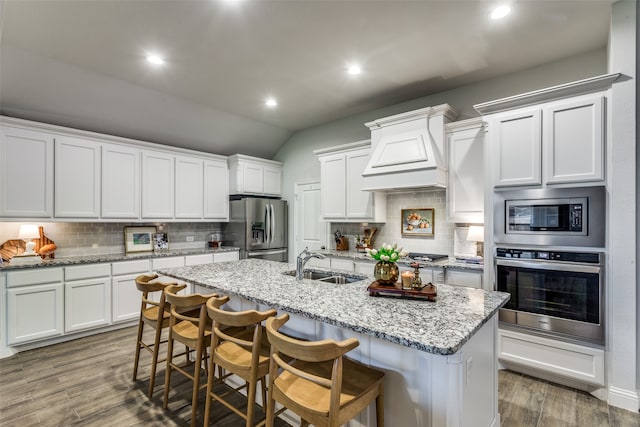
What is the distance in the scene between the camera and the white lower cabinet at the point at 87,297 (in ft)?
→ 11.9

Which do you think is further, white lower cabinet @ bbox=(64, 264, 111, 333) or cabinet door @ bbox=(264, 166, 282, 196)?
cabinet door @ bbox=(264, 166, 282, 196)

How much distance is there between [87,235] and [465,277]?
4.93m

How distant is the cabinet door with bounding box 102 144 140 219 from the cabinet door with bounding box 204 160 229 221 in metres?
1.10

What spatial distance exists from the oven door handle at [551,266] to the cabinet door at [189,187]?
4425mm

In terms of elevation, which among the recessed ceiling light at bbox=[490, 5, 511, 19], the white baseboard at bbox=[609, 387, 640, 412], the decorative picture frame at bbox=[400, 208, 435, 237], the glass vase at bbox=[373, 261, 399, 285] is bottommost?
the white baseboard at bbox=[609, 387, 640, 412]

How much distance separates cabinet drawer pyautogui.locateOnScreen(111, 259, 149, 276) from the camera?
3.99 meters

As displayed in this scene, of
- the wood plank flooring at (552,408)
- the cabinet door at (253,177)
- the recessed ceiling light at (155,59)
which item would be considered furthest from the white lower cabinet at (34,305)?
the wood plank flooring at (552,408)

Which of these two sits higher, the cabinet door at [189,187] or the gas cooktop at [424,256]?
the cabinet door at [189,187]

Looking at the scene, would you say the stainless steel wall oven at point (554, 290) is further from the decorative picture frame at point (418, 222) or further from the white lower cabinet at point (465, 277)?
A: the decorative picture frame at point (418, 222)

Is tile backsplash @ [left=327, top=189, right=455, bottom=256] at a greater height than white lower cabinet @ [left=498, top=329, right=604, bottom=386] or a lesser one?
greater

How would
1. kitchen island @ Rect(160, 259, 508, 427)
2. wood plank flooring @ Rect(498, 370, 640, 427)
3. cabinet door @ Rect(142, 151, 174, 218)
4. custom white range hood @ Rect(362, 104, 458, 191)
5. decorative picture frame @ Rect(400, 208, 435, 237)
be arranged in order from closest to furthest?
kitchen island @ Rect(160, 259, 508, 427), wood plank flooring @ Rect(498, 370, 640, 427), custom white range hood @ Rect(362, 104, 458, 191), decorative picture frame @ Rect(400, 208, 435, 237), cabinet door @ Rect(142, 151, 174, 218)

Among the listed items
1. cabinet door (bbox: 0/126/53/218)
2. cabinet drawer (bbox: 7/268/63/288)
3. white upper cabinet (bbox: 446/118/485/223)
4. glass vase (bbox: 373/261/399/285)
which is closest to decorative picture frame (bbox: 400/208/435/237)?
white upper cabinet (bbox: 446/118/485/223)

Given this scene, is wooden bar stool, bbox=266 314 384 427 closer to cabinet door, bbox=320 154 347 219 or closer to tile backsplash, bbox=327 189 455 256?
tile backsplash, bbox=327 189 455 256

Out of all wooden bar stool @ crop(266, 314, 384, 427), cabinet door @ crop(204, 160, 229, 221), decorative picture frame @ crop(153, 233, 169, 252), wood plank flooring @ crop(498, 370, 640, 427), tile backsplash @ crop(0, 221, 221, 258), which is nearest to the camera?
wooden bar stool @ crop(266, 314, 384, 427)
